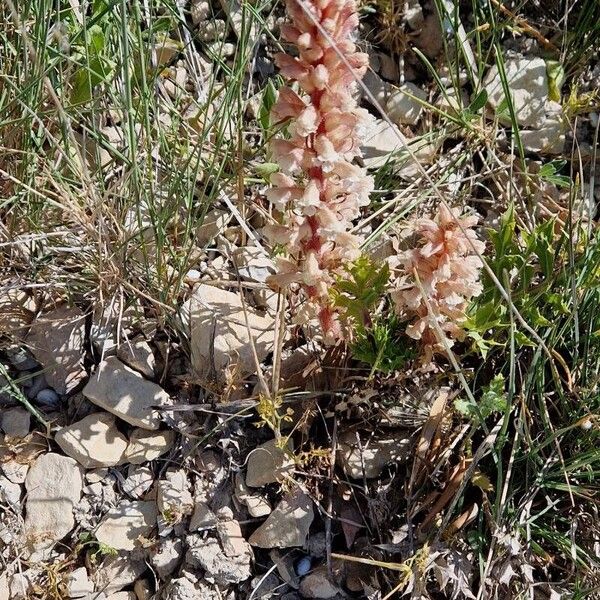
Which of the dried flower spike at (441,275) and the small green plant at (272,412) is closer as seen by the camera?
the dried flower spike at (441,275)

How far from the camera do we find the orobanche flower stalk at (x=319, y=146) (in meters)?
1.33

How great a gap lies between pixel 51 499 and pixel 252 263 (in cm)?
77

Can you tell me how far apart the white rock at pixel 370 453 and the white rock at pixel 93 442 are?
55 centimetres

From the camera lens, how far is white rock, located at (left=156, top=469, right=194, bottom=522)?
1.88m

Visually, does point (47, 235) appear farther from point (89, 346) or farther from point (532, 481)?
point (532, 481)

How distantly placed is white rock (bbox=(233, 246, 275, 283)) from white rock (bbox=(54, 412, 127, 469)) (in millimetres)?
517

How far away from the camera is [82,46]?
1.90 m

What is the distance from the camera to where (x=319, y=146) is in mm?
1426

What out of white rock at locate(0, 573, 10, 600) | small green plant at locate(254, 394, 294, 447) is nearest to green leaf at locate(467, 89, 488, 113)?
small green plant at locate(254, 394, 294, 447)

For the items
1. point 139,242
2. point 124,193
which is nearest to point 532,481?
point 139,242

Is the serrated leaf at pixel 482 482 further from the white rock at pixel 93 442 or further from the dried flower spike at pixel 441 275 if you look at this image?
the white rock at pixel 93 442

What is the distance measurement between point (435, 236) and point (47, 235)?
874mm

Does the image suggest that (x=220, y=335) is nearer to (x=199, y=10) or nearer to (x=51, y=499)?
(x=51, y=499)

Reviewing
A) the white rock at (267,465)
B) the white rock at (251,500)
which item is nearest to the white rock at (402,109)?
the white rock at (267,465)
